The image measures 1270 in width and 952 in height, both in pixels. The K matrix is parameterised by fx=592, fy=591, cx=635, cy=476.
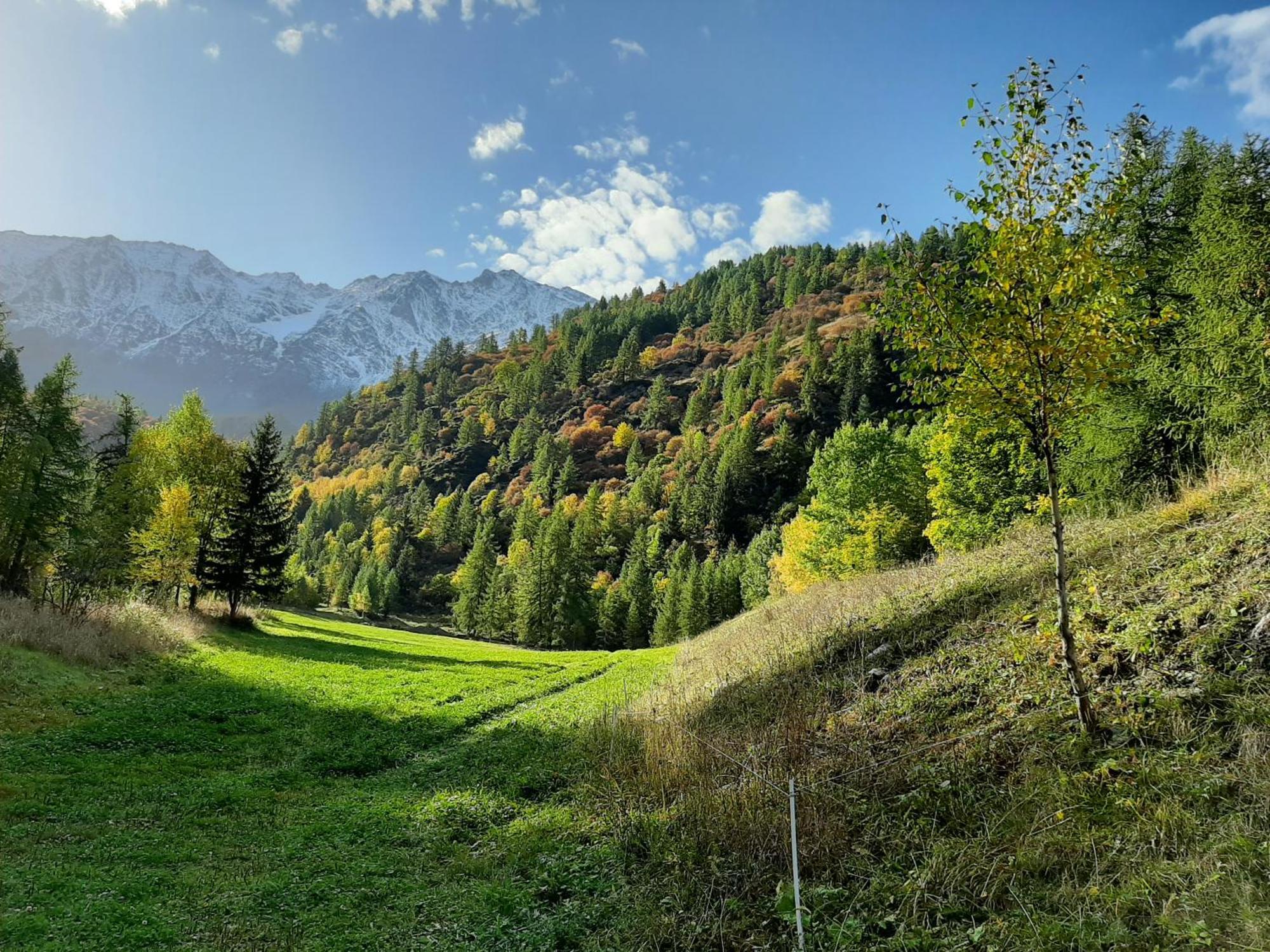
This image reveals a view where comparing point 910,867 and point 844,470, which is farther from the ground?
point 844,470

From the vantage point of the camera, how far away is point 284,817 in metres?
9.41

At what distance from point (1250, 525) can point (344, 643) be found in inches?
1463

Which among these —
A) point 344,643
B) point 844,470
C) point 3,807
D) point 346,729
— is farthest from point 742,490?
point 3,807

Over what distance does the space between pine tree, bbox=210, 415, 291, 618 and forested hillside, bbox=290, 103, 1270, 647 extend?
1148 inches

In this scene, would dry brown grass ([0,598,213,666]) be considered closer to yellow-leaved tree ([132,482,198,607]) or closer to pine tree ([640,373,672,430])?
yellow-leaved tree ([132,482,198,607])

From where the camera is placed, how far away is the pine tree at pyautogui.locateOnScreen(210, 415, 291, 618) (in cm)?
3231

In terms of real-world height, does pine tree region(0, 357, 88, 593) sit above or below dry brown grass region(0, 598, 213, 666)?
above

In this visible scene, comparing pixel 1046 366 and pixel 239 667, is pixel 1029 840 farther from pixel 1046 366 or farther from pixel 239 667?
pixel 239 667

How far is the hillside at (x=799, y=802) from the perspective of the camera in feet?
16.8

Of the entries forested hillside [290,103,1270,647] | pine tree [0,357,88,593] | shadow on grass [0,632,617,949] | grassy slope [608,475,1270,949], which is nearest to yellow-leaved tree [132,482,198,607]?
pine tree [0,357,88,593]

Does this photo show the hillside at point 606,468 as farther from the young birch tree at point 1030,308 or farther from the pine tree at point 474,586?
the young birch tree at point 1030,308

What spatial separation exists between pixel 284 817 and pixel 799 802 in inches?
318

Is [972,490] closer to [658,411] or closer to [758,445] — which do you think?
[758,445]

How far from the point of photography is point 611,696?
17.2m
